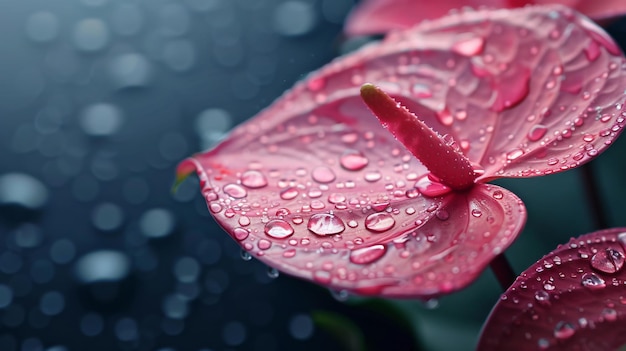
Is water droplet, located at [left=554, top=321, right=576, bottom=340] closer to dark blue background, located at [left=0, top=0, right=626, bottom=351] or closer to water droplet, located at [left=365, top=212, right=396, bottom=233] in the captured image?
water droplet, located at [left=365, top=212, right=396, bottom=233]

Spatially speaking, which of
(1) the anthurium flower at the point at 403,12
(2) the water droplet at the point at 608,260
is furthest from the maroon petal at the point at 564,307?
(1) the anthurium flower at the point at 403,12

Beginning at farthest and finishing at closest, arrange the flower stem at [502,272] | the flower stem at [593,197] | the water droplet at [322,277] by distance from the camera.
Result: the flower stem at [593,197] → the flower stem at [502,272] → the water droplet at [322,277]

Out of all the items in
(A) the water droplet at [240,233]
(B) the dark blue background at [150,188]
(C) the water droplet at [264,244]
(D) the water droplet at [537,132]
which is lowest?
(B) the dark blue background at [150,188]

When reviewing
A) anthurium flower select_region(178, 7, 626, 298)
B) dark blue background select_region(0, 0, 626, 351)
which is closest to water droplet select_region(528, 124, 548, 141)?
anthurium flower select_region(178, 7, 626, 298)

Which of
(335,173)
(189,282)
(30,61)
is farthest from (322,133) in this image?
(30,61)

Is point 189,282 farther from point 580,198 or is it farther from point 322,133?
point 580,198

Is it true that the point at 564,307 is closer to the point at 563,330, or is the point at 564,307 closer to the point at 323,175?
the point at 563,330

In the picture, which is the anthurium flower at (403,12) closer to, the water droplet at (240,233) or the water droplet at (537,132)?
the water droplet at (537,132)
